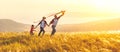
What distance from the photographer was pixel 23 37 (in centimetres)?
2873

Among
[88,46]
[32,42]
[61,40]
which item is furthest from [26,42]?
[88,46]

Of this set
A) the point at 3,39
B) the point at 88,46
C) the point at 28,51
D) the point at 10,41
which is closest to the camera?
the point at 28,51

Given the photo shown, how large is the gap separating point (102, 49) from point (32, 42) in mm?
4557

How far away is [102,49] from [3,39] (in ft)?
26.5

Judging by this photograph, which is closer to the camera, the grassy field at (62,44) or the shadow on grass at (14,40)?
the grassy field at (62,44)

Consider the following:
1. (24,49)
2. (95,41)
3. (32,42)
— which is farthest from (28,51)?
(95,41)

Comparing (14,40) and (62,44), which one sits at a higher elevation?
(62,44)

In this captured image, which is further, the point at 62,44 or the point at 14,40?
the point at 14,40

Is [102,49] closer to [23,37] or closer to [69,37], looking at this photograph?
[69,37]

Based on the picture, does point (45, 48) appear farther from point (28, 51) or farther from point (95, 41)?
point (95, 41)

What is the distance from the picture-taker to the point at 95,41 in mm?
26578

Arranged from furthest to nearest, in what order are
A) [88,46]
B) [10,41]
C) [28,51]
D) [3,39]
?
[3,39] < [10,41] < [88,46] < [28,51]

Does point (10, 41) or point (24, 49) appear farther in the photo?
point (10, 41)

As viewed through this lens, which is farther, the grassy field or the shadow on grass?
the shadow on grass
